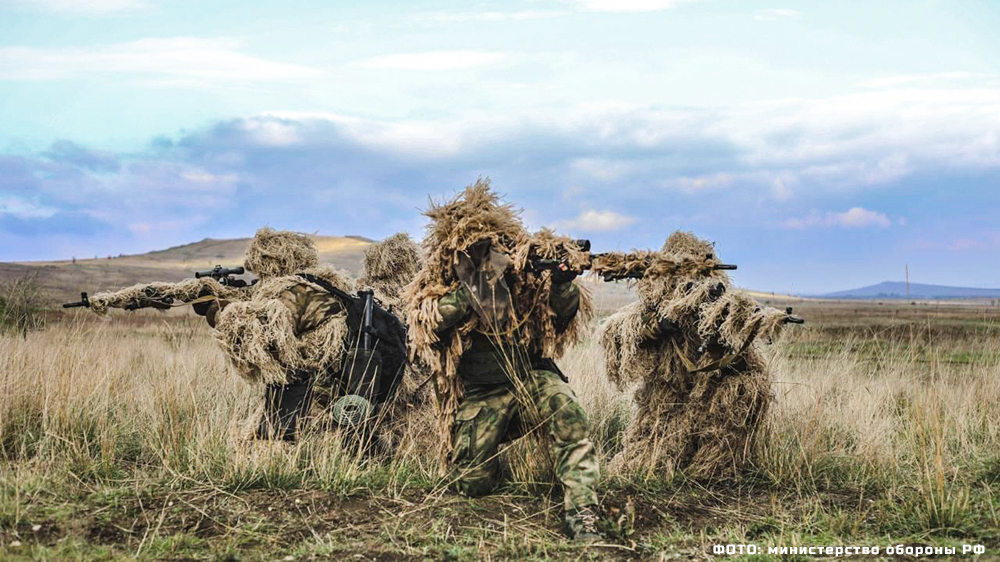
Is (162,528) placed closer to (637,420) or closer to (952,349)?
(637,420)

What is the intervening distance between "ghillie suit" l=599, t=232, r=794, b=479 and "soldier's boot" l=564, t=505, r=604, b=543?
1.21m

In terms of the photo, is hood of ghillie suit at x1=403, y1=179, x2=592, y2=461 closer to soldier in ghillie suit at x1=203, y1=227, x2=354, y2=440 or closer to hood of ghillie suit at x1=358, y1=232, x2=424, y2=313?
soldier in ghillie suit at x1=203, y1=227, x2=354, y2=440

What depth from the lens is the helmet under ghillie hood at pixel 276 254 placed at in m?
6.47

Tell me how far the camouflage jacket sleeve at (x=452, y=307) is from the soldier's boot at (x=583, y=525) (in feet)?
4.44

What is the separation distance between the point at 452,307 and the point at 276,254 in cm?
202

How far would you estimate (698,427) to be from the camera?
585cm

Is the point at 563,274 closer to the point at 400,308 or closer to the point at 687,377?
the point at 687,377

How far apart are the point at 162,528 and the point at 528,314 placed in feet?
8.26

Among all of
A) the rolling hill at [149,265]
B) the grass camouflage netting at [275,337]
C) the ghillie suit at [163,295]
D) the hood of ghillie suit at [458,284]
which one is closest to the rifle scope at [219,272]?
the ghillie suit at [163,295]

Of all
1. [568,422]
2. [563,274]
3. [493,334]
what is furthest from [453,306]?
[568,422]

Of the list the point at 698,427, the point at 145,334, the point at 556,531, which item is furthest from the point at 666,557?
the point at 145,334

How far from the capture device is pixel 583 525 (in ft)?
15.3

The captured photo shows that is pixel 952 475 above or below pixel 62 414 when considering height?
below

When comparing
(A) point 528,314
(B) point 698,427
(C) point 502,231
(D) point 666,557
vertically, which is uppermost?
(C) point 502,231
